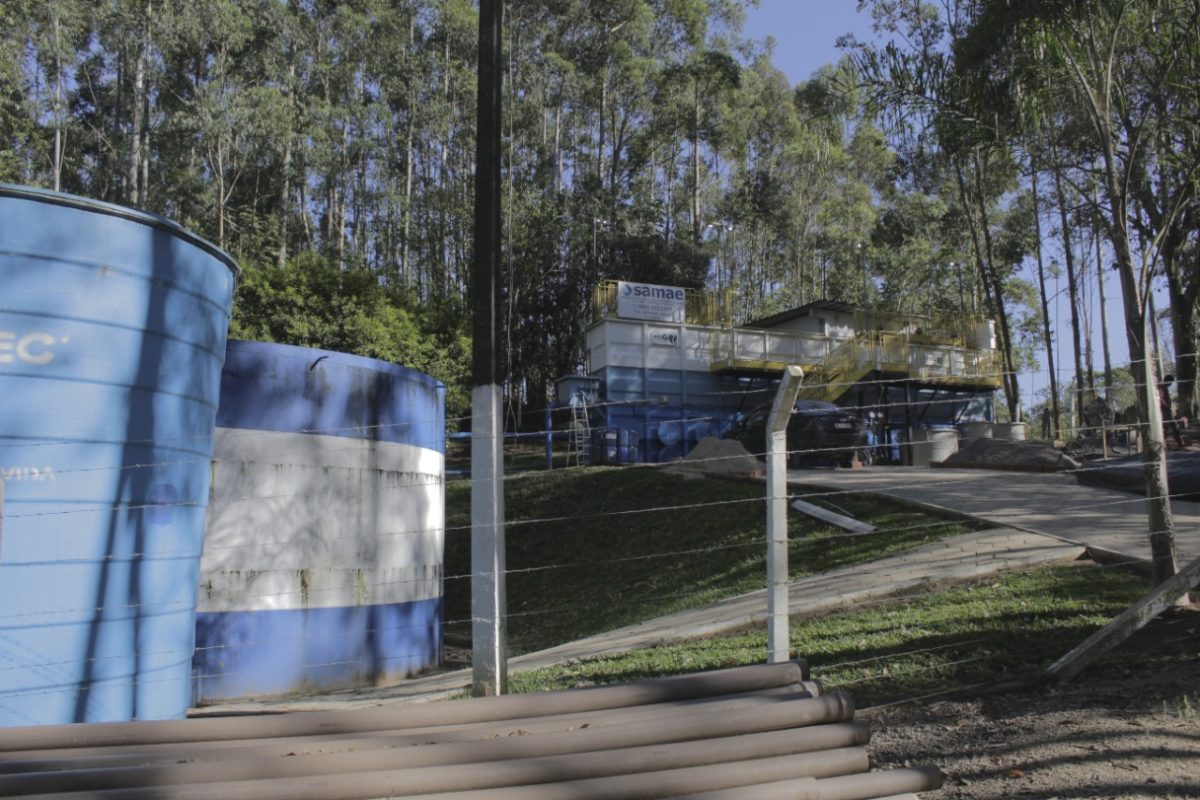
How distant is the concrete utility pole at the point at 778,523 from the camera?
4430 mm

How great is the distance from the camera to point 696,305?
1204 inches

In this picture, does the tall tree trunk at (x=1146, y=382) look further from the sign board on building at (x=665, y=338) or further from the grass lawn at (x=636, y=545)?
the sign board on building at (x=665, y=338)

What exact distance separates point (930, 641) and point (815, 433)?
14556 mm

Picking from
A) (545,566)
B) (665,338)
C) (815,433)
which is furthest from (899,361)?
(545,566)

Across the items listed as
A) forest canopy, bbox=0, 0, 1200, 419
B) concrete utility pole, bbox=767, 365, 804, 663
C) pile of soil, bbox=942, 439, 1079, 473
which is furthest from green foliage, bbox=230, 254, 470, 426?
concrete utility pole, bbox=767, 365, 804, 663

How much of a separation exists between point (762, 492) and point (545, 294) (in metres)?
24.5

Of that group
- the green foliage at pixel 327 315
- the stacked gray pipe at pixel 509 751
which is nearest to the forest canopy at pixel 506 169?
the green foliage at pixel 327 315

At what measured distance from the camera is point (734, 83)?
1647 inches

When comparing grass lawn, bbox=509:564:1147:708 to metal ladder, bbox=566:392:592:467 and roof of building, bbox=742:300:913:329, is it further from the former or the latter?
roof of building, bbox=742:300:913:329

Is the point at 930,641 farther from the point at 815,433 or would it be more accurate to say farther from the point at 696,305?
the point at 696,305

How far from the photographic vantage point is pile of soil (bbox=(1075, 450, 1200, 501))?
1183cm

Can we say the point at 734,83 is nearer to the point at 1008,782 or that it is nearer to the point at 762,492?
the point at 762,492

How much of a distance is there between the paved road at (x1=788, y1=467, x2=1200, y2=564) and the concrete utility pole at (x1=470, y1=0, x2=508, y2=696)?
11.5 ft

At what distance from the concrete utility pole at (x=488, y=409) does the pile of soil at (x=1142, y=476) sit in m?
8.81
